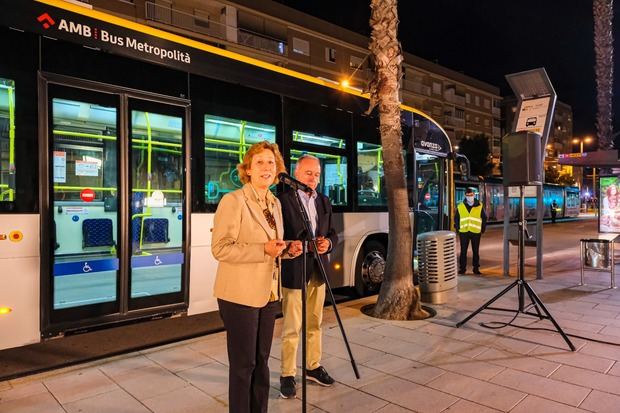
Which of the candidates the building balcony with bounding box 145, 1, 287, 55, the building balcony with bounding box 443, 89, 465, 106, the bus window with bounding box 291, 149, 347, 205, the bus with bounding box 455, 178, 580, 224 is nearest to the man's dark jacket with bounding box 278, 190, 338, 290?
the bus window with bounding box 291, 149, 347, 205

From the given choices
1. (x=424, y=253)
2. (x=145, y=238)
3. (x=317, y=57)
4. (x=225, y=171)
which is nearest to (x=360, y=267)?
(x=424, y=253)

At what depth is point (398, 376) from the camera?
430 centimetres

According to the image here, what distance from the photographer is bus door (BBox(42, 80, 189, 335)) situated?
14.6 feet

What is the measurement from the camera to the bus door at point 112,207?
4.45 metres

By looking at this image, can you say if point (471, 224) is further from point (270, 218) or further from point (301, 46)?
point (301, 46)

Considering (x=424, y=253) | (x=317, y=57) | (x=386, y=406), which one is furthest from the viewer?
(x=317, y=57)

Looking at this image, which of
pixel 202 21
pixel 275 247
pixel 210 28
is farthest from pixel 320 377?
pixel 210 28

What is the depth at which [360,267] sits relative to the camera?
7574 millimetres

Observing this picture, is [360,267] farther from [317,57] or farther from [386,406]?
[317,57]

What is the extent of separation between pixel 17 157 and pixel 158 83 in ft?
5.51

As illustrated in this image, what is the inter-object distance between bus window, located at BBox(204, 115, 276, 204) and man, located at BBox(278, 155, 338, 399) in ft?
6.17

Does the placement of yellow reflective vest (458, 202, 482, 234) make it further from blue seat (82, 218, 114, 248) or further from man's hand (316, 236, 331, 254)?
blue seat (82, 218, 114, 248)

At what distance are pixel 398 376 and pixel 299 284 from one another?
→ 4.71 feet

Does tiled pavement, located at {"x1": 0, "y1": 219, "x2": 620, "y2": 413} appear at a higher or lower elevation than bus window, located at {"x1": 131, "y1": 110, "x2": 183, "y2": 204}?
lower
